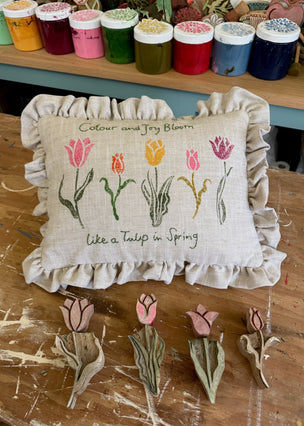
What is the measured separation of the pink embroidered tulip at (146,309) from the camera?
0.50 meters

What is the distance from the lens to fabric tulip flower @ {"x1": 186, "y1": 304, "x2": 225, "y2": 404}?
1.43 ft

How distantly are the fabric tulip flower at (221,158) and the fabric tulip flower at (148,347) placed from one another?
168 millimetres

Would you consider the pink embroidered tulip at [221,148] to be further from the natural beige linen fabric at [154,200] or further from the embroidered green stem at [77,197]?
the embroidered green stem at [77,197]

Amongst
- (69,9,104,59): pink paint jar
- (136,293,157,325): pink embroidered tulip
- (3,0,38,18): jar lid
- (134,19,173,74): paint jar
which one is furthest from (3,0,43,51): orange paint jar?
(136,293,157,325): pink embroidered tulip

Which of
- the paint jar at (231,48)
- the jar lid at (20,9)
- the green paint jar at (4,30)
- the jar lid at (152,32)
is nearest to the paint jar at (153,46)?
the jar lid at (152,32)

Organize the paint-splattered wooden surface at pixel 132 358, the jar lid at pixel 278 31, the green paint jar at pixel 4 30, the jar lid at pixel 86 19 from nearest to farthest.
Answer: the paint-splattered wooden surface at pixel 132 358, the jar lid at pixel 278 31, the jar lid at pixel 86 19, the green paint jar at pixel 4 30

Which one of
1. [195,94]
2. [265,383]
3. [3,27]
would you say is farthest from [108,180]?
[3,27]

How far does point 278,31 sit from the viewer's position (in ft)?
2.53

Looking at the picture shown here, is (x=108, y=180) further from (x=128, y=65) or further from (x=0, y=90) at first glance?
(x=0, y=90)

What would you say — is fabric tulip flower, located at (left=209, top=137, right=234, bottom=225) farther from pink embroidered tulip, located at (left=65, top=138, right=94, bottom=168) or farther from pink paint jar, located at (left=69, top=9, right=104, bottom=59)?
pink paint jar, located at (left=69, top=9, right=104, bottom=59)

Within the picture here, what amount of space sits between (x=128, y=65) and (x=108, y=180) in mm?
534

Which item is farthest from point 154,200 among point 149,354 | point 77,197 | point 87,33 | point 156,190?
point 87,33

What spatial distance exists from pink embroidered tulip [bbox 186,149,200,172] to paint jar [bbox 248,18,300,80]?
1.44ft

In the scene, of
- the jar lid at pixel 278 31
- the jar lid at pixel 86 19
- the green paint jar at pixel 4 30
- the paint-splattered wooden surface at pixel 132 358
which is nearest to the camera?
the paint-splattered wooden surface at pixel 132 358
